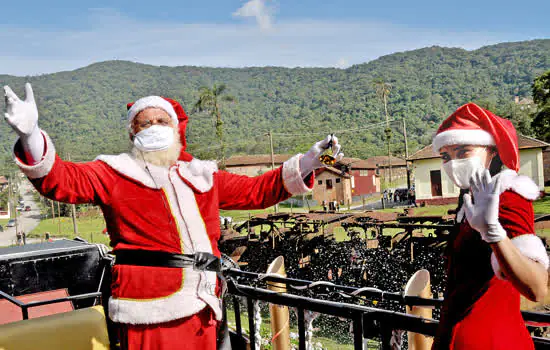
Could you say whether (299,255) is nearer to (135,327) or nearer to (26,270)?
(26,270)

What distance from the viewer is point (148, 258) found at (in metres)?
1.95

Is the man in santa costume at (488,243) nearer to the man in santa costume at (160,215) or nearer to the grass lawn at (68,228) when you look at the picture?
the man in santa costume at (160,215)

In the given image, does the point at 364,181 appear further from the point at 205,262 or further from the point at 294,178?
the point at 205,262

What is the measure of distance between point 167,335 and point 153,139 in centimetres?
78

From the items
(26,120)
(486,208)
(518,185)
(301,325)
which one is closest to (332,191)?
(301,325)

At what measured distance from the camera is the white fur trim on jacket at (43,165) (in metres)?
1.69

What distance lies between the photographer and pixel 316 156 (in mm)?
2018

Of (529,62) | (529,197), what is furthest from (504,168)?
(529,62)

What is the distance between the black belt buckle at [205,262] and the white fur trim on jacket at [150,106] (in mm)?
601

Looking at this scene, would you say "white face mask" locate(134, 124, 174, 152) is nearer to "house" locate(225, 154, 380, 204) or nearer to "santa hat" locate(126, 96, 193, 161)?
"santa hat" locate(126, 96, 193, 161)

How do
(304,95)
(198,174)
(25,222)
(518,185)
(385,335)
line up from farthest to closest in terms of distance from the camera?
(304,95) < (25,222) < (198,174) < (385,335) < (518,185)

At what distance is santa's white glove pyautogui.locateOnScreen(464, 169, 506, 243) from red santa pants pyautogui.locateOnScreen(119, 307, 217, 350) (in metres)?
1.20

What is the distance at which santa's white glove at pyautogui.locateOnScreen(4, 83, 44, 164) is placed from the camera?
157 centimetres

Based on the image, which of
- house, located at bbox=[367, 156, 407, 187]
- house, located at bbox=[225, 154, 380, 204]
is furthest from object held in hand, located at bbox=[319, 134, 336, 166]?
A: house, located at bbox=[367, 156, 407, 187]
